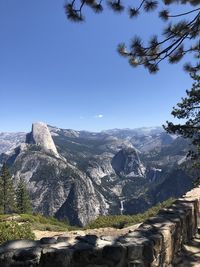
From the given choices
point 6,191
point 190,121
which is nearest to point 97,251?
point 190,121

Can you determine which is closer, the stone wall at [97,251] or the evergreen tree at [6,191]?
the stone wall at [97,251]

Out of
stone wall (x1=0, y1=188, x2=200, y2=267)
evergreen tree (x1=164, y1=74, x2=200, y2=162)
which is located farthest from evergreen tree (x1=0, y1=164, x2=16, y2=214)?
stone wall (x1=0, y1=188, x2=200, y2=267)

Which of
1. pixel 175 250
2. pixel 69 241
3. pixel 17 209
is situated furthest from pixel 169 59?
pixel 17 209

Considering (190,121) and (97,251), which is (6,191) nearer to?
(190,121)

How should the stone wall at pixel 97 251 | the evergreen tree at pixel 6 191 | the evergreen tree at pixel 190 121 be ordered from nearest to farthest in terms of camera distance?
the stone wall at pixel 97 251
the evergreen tree at pixel 190 121
the evergreen tree at pixel 6 191

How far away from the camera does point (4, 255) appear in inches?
241

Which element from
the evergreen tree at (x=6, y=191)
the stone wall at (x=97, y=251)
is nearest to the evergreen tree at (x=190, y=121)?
the stone wall at (x=97, y=251)

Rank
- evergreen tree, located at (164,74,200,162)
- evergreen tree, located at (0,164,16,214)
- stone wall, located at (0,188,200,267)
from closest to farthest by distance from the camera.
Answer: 1. stone wall, located at (0,188,200,267)
2. evergreen tree, located at (164,74,200,162)
3. evergreen tree, located at (0,164,16,214)

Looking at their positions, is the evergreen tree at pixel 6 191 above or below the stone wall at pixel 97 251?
below

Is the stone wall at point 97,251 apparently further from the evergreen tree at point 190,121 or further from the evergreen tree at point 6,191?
the evergreen tree at point 6,191

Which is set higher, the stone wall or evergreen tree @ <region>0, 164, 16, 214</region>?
the stone wall

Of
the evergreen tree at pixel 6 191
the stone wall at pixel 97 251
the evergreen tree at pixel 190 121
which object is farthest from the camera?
the evergreen tree at pixel 6 191

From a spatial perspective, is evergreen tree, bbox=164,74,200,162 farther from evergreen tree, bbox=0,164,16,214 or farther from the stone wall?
evergreen tree, bbox=0,164,16,214

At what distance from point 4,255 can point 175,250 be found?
14.8ft
